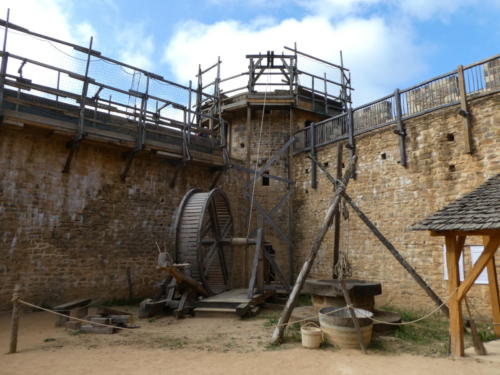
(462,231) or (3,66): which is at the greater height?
(3,66)

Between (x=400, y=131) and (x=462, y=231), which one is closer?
(x=462, y=231)

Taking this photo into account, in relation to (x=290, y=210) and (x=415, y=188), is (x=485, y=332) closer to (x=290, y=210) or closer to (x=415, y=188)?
(x=415, y=188)

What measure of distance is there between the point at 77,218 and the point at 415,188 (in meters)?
9.11

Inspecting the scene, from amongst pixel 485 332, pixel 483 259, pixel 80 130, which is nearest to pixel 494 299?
pixel 485 332

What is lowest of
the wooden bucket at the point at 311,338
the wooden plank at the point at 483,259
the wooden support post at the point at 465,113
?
the wooden bucket at the point at 311,338

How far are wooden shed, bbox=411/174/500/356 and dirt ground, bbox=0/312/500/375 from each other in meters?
0.60

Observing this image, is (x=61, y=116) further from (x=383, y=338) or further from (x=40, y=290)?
(x=383, y=338)

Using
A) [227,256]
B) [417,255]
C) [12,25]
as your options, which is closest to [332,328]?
[417,255]

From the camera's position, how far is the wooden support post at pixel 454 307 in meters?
5.33

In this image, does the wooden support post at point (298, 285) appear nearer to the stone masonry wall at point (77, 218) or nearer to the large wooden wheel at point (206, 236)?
the large wooden wheel at point (206, 236)

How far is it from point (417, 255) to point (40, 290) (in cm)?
952

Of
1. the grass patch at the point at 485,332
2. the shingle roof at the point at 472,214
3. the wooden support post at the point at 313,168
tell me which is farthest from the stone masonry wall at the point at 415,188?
the shingle roof at the point at 472,214

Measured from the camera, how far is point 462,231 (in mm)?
5359

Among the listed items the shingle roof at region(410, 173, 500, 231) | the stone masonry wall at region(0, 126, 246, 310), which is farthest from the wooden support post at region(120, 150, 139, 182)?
the shingle roof at region(410, 173, 500, 231)
